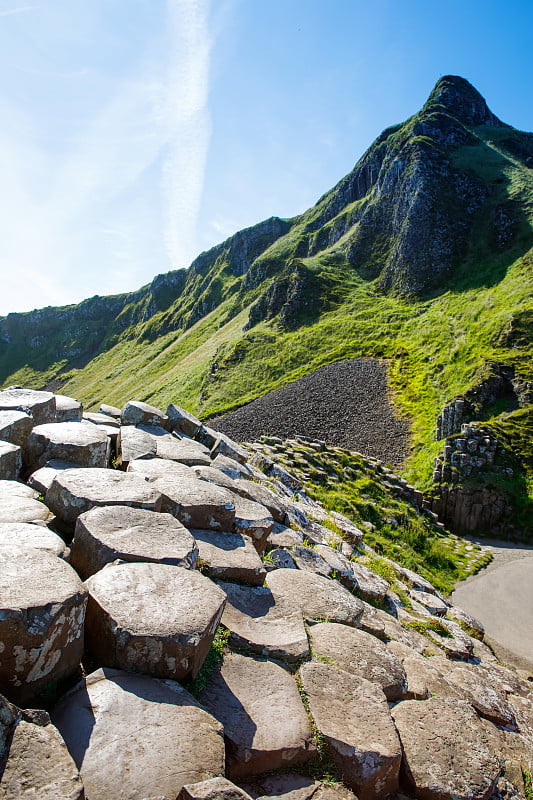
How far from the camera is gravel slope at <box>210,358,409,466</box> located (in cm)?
3294

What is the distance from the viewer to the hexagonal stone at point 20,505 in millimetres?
4894

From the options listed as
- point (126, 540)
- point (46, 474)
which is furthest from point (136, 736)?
point (46, 474)

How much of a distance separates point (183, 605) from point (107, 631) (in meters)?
0.67

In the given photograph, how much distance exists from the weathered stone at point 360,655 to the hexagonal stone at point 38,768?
9.53ft

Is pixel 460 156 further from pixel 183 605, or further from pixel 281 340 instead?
pixel 183 605

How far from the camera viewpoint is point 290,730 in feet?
11.6

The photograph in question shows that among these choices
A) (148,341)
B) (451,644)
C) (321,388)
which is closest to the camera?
(451,644)

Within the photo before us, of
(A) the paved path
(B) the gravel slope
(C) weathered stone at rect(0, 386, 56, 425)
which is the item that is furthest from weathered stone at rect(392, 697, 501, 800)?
(B) the gravel slope

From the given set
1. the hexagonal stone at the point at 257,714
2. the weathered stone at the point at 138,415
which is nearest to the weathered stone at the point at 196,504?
the hexagonal stone at the point at 257,714

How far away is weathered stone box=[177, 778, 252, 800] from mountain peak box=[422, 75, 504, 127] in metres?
149

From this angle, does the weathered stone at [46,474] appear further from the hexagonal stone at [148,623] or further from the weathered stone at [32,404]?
the hexagonal stone at [148,623]

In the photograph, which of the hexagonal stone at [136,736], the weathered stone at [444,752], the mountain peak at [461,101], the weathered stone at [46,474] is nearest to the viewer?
the hexagonal stone at [136,736]

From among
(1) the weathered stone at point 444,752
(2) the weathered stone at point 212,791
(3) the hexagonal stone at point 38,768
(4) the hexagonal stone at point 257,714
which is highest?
(3) the hexagonal stone at point 38,768

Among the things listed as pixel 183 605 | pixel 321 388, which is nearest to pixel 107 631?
pixel 183 605
